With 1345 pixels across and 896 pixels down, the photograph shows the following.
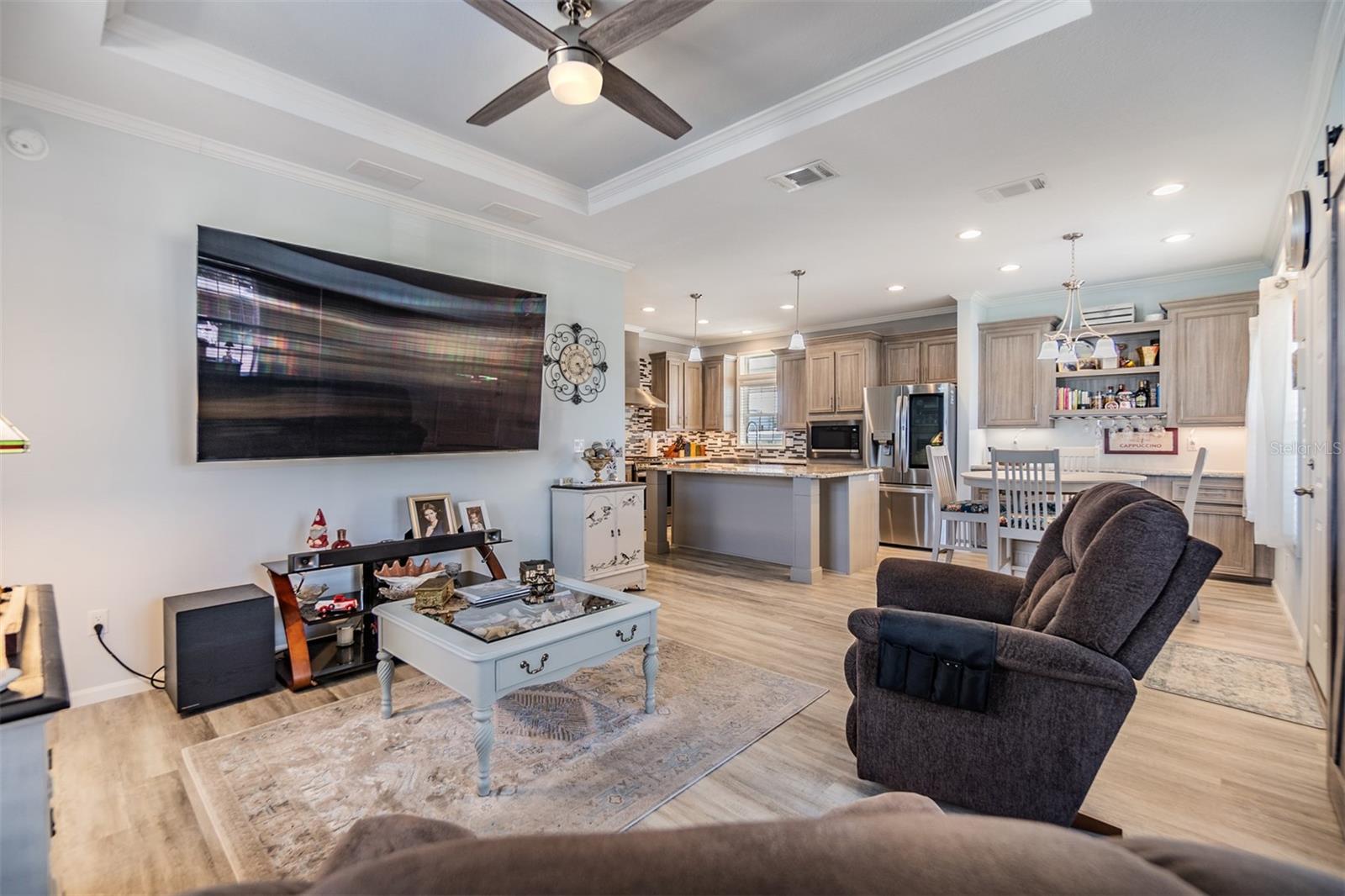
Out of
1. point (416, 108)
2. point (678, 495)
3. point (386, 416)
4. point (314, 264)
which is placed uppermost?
point (416, 108)

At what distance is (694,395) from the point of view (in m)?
8.63

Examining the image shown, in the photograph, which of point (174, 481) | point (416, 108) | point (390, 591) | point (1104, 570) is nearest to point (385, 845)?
point (1104, 570)

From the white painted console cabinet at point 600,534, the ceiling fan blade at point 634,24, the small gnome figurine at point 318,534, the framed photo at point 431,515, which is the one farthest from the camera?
the white painted console cabinet at point 600,534

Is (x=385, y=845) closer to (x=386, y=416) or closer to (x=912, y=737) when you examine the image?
(x=912, y=737)

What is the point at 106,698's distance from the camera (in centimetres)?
268

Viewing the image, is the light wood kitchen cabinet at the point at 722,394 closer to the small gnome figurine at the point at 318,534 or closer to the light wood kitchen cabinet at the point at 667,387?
the light wood kitchen cabinet at the point at 667,387

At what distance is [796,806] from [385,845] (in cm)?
153

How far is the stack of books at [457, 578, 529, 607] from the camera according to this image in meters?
2.46

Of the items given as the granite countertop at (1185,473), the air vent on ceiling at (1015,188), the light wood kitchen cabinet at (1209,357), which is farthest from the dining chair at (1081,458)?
the air vent on ceiling at (1015,188)

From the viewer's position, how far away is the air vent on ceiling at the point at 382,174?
10.5ft

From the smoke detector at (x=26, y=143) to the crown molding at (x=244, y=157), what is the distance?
0.40 ft

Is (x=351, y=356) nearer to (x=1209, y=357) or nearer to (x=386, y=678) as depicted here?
(x=386, y=678)

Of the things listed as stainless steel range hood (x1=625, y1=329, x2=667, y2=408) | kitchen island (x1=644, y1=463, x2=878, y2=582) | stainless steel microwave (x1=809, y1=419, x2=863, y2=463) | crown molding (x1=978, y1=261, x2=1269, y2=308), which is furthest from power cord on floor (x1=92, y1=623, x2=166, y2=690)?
crown molding (x1=978, y1=261, x2=1269, y2=308)

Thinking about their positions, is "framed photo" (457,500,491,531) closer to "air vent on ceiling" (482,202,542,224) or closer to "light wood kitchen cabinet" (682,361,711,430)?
"air vent on ceiling" (482,202,542,224)
